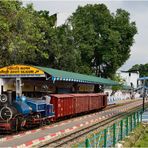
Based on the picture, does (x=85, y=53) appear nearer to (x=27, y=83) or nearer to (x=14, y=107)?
(x=27, y=83)

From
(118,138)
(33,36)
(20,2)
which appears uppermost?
(20,2)

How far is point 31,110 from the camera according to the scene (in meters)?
26.7

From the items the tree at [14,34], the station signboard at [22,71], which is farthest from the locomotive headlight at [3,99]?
the tree at [14,34]

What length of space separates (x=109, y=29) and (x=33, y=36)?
115 ft

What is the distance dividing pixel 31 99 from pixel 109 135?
10.5 meters

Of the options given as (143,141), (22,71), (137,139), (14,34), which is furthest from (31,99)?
(14,34)

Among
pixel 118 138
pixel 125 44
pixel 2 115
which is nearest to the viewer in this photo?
pixel 118 138

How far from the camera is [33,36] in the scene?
147 ft

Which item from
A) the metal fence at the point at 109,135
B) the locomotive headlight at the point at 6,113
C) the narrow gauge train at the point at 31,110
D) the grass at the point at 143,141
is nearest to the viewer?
the metal fence at the point at 109,135

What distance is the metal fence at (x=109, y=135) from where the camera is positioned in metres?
14.6

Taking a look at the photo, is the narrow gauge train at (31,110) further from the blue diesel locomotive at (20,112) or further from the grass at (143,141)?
the grass at (143,141)

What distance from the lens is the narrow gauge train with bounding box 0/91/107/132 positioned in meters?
24.7

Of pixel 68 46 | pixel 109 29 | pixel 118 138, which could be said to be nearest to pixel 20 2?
pixel 68 46

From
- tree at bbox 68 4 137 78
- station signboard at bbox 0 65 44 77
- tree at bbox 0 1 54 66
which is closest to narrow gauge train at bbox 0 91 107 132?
station signboard at bbox 0 65 44 77
